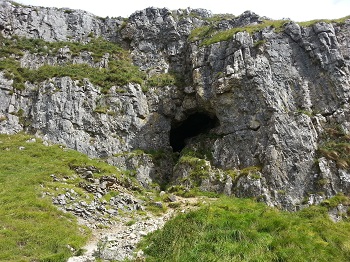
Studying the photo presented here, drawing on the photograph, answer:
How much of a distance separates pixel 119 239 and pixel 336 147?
68.2 feet

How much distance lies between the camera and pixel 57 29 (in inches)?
1673

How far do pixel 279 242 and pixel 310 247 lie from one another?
1.10 meters

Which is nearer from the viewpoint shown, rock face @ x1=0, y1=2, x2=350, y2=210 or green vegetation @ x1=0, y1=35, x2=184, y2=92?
rock face @ x1=0, y1=2, x2=350, y2=210

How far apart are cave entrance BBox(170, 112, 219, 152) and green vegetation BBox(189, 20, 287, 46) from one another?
27.9 ft

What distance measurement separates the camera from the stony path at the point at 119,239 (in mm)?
12070

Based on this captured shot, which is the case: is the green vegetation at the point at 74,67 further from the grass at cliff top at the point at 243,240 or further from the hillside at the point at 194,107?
the grass at cliff top at the point at 243,240

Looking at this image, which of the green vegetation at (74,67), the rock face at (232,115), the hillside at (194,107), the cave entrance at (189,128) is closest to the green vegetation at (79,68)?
the green vegetation at (74,67)

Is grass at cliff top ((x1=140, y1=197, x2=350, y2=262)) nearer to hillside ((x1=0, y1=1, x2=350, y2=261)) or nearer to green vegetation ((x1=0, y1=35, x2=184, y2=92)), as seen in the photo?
hillside ((x1=0, y1=1, x2=350, y2=261))

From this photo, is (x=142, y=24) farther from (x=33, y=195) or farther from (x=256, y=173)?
(x=33, y=195)

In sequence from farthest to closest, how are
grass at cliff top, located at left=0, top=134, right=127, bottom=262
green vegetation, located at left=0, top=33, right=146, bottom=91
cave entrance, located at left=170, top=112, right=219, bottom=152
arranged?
cave entrance, located at left=170, top=112, right=219, bottom=152, green vegetation, located at left=0, top=33, right=146, bottom=91, grass at cliff top, located at left=0, top=134, right=127, bottom=262

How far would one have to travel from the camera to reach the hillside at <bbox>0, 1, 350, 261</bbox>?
84.5ft

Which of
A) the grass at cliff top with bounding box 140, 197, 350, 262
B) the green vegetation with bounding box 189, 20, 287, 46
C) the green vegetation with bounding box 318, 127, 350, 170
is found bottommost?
the grass at cliff top with bounding box 140, 197, 350, 262

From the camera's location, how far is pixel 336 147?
1065 inches

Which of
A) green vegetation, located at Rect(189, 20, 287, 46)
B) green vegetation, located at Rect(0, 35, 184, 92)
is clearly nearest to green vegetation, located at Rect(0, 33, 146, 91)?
green vegetation, located at Rect(0, 35, 184, 92)
